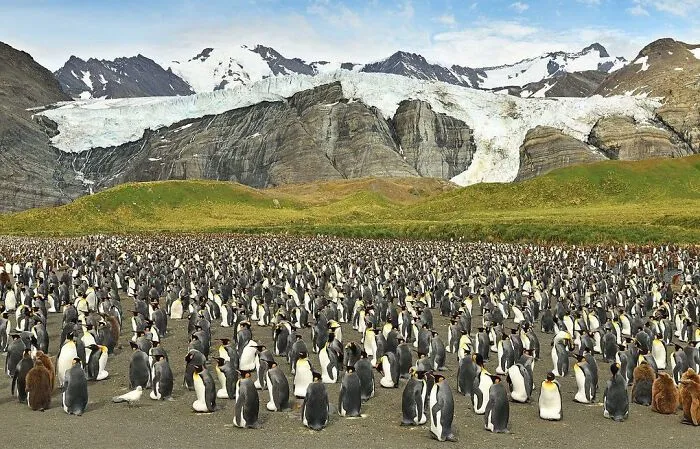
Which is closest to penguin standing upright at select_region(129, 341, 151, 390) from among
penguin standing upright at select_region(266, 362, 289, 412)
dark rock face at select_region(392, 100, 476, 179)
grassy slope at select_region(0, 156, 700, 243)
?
penguin standing upright at select_region(266, 362, 289, 412)

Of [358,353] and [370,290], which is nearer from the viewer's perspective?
[358,353]

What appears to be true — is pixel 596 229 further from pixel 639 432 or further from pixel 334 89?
pixel 334 89

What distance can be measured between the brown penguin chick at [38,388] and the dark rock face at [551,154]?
95.2 meters

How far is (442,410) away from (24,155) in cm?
11199

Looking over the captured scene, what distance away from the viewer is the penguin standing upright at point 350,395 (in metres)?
11.1

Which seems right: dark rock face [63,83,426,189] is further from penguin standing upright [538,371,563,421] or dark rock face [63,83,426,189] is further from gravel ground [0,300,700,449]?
penguin standing upright [538,371,563,421]

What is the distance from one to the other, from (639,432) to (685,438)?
2.08 feet

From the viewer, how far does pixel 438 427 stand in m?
10.2

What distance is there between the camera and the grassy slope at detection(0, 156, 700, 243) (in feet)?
190

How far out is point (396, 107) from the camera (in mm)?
128250

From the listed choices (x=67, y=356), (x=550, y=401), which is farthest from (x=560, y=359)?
(x=67, y=356)

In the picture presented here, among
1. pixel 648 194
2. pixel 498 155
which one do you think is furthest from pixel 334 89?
pixel 648 194

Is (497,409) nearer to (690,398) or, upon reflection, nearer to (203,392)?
(690,398)

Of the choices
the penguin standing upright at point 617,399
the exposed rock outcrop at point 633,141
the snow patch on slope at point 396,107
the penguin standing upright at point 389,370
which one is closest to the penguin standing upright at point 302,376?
the penguin standing upright at point 389,370
